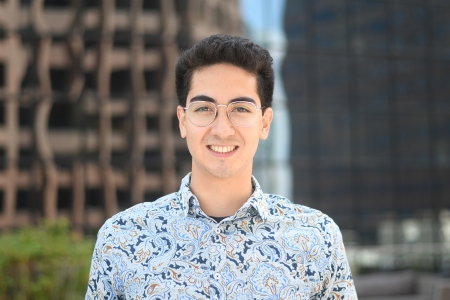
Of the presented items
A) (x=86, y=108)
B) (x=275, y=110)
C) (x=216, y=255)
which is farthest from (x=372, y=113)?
(x=216, y=255)

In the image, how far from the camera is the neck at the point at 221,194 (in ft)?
7.35

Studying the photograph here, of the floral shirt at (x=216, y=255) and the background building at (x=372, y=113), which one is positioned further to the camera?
the background building at (x=372, y=113)

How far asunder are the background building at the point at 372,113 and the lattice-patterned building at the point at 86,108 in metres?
3.96

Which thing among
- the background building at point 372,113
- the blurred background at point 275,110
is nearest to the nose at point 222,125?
the blurred background at point 275,110

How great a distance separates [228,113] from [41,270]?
608cm

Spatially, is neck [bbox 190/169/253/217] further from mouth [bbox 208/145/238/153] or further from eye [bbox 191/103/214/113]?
eye [bbox 191/103/214/113]

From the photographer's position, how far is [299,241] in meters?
2.23

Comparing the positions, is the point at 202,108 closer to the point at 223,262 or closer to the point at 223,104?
the point at 223,104

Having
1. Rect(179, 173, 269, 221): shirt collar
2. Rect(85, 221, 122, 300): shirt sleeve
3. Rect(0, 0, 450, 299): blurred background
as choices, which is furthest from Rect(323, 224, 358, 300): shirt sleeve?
Rect(0, 0, 450, 299): blurred background

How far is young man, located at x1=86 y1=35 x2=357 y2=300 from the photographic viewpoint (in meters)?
2.14

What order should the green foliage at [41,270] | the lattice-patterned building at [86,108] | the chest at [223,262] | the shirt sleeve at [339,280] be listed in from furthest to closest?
the lattice-patterned building at [86,108], the green foliage at [41,270], the shirt sleeve at [339,280], the chest at [223,262]

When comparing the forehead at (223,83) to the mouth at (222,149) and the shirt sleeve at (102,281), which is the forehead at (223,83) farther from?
the shirt sleeve at (102,281)

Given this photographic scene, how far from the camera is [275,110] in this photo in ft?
67.6

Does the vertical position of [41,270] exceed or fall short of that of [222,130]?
it falls short
